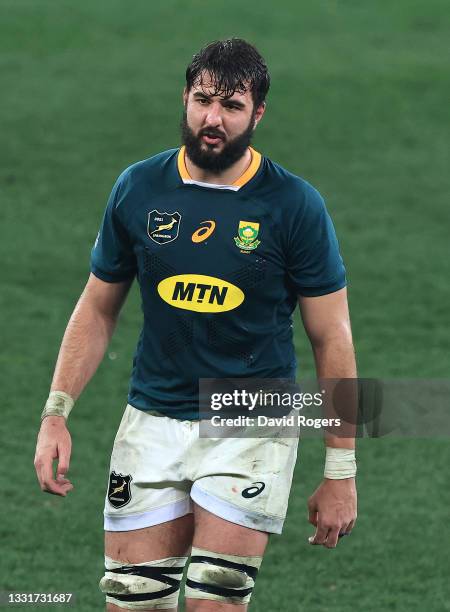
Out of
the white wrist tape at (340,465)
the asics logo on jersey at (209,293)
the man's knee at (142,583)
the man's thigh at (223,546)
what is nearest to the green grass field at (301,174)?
the man's knee at (142,583)

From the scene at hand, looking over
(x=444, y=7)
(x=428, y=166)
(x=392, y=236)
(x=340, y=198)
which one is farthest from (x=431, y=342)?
(x=444, y=7)

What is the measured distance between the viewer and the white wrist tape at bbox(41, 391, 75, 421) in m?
6.11

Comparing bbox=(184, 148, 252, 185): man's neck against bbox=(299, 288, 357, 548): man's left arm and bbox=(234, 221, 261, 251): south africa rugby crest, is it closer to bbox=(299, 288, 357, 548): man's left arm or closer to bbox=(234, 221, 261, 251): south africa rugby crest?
bbox=(234, 221, 261, 251): south africa rugby crest

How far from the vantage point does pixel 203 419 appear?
608cm

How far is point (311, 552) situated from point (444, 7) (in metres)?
16.3

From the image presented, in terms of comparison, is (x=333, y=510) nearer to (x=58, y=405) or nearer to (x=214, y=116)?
(x=58, y=405)

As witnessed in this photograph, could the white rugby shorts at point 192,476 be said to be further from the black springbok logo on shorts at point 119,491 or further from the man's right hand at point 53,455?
the man's right hand at point 53,455

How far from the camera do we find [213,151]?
597cm

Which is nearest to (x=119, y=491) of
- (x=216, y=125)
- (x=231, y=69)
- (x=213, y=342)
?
(x=213, y=342)

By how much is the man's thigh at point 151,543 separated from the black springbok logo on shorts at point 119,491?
0.40 feet

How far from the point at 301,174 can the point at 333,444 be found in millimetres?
12263


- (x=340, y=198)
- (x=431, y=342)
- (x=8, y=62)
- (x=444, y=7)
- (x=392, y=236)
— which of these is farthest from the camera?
(x=444, y=7)

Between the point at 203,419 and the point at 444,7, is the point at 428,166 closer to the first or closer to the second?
the point at 444,7

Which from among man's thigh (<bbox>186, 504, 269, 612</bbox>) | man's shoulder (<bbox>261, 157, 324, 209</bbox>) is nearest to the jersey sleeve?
man's shoulder (<bbox>261, 157, 324, 209</bbox>)
